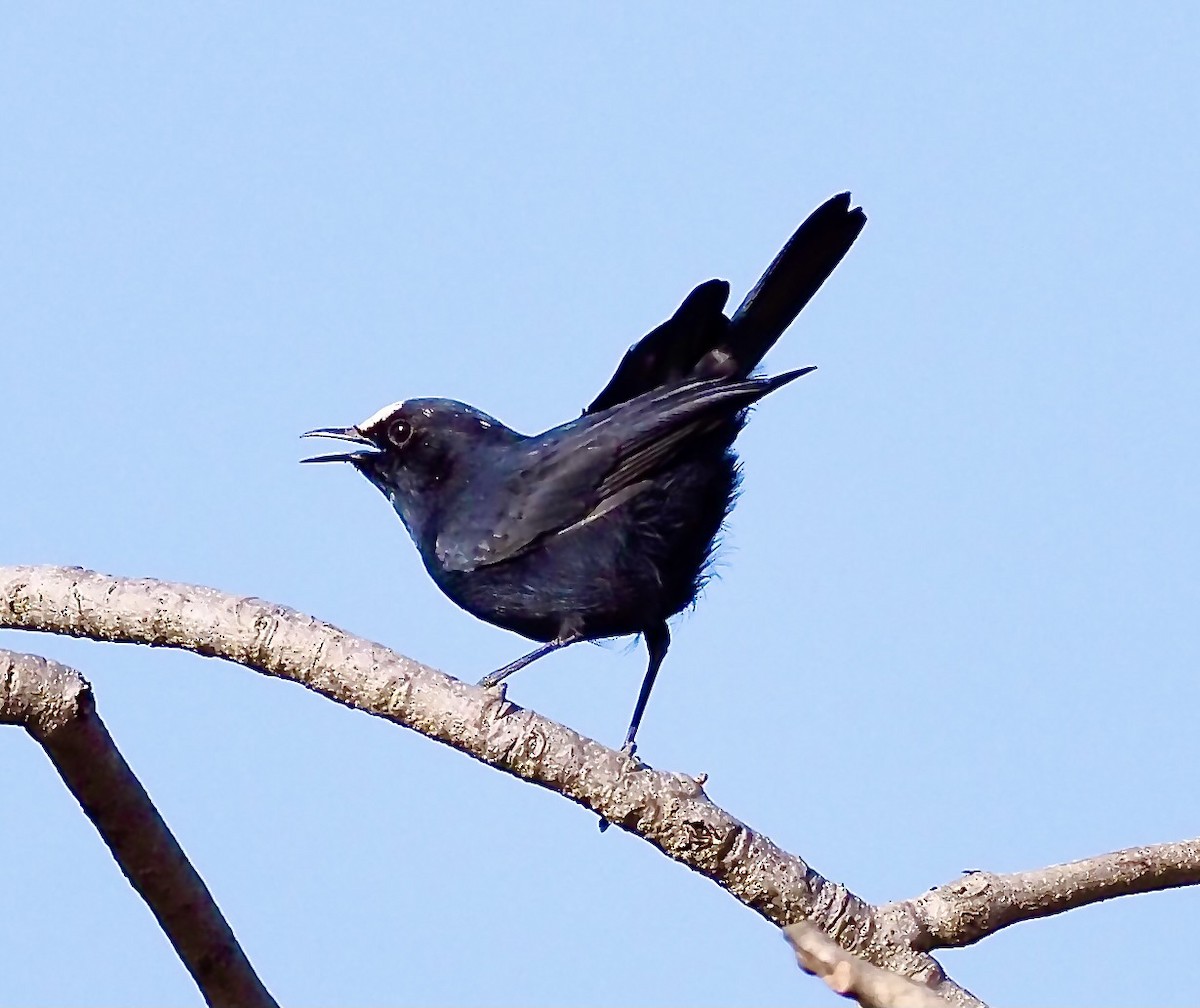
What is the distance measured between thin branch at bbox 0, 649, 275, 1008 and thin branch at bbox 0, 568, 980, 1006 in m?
0.67

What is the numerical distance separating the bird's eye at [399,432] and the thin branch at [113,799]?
311 centimetres

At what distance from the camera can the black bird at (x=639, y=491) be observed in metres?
5.57

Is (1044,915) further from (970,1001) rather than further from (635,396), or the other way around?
(635,396)

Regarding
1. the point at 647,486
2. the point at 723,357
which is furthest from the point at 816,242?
the point at 647,486

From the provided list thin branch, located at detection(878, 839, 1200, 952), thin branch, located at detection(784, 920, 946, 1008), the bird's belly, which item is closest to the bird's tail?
the bird's belly

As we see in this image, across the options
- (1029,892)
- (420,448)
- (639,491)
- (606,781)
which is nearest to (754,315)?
(639,491)

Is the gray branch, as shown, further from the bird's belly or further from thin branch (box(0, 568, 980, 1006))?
the bird's belly

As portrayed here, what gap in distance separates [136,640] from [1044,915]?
7.59 ft

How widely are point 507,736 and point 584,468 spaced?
1937mm

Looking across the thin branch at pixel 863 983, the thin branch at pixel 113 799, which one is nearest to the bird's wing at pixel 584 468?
the thin branch at pixel 113 799

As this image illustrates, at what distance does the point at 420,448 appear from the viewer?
20.6 feet

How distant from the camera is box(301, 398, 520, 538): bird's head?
6.20 meters

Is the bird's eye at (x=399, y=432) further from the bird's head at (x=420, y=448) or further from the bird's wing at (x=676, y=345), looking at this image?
the bird's wing at (x=676, y=345)

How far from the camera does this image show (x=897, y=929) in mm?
3775
